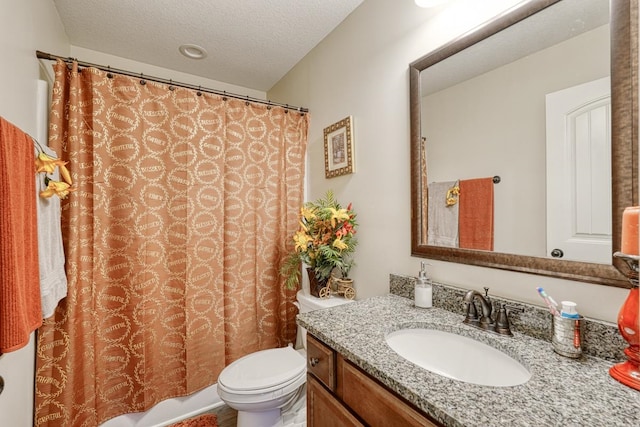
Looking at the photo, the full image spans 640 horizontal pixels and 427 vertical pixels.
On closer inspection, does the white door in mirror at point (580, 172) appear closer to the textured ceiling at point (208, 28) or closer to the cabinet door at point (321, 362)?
the cabinet door at point (321, 362)

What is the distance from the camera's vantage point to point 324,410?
0.93 metres

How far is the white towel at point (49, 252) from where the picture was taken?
42.2 inches

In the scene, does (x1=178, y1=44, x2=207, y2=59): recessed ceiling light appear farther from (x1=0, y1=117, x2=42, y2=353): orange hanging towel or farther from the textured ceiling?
(x1=0, y1=117, x2=42, y2=353): orange hanging towel

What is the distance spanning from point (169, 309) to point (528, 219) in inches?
74.7

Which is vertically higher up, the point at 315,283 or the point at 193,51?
the point at 193,51

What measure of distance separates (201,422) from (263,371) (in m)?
0.67

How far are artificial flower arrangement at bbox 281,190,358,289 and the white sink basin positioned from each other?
642mm

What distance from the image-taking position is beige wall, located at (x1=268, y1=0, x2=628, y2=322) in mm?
1087

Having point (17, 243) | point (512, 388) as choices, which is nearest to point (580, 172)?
point (512, 388)

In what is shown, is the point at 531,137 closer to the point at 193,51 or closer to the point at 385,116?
the point at 385,116

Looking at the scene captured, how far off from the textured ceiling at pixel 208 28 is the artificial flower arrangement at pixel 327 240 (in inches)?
47.4

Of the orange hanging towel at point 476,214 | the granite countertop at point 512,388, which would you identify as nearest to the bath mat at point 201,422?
the granite countertop at point 512,388

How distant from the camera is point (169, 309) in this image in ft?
5.55

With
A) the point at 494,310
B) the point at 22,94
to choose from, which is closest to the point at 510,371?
the point at 494,310
